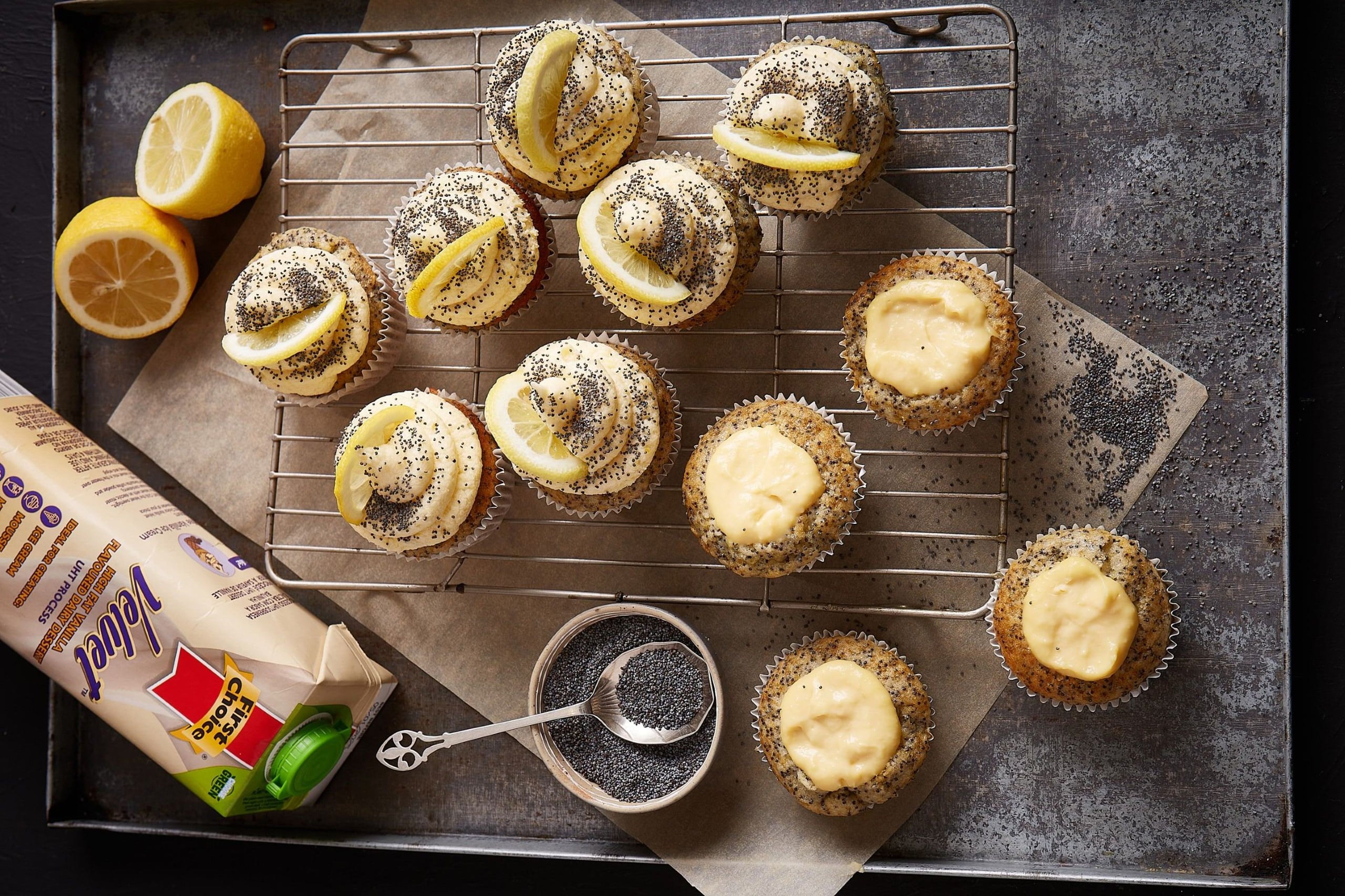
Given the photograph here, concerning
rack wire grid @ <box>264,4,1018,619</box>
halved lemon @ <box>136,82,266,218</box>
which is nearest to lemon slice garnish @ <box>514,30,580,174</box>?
rack wire grid @ <box>264,4,1018,619</box>

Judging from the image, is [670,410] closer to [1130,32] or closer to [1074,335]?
[1074,335]

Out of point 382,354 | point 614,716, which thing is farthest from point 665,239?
point 614,716

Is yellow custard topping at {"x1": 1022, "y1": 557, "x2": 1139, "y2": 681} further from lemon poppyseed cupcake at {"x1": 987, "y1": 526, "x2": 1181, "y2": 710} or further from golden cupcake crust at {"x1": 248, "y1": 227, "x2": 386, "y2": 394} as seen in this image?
golden cupcake crust at {"x1": 248, "y1": 227, "x2": 386, "y2": 394}

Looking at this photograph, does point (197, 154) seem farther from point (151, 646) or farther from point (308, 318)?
point (151, 646)

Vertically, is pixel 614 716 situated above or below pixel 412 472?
below

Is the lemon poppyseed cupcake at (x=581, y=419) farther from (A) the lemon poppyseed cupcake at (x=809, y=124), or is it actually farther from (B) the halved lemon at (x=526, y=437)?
(A) the lemon poppyseed cupcake at (x=809, y=124)

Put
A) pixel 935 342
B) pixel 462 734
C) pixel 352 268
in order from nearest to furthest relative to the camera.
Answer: pixel 935 342
pixel 462 734
pixel 352 268

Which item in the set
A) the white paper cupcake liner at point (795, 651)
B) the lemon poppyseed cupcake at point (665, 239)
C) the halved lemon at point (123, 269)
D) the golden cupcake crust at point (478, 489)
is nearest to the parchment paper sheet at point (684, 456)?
the white paper cupcake liner at point (795, 651)
